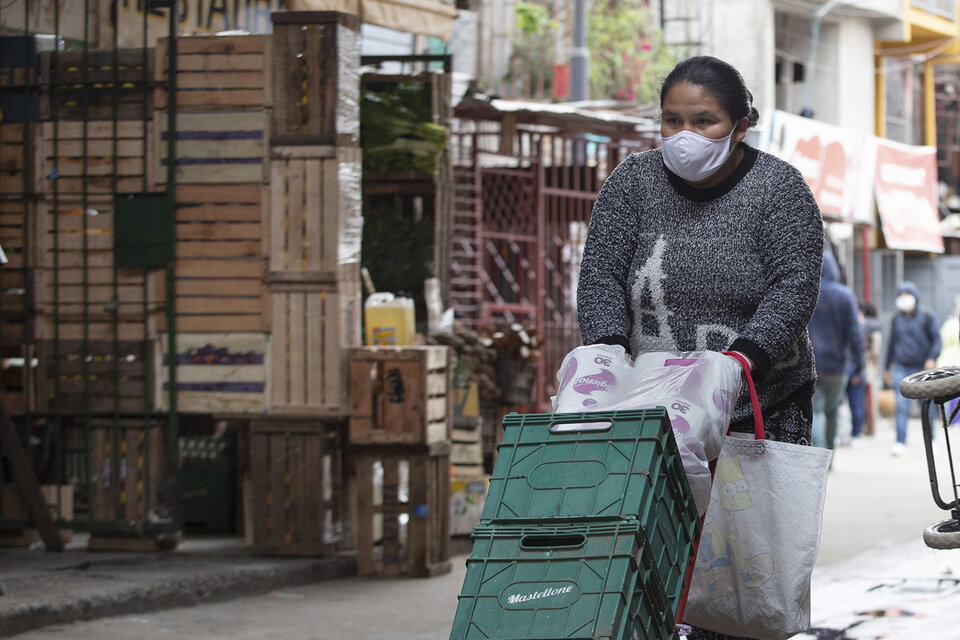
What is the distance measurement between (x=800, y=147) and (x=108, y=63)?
46.5 feet

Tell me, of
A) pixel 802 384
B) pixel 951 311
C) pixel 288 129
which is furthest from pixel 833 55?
pixel 802 384

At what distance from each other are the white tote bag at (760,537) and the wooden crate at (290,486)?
14.1 ft

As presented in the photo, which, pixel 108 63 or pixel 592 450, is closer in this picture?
pixel 592 450

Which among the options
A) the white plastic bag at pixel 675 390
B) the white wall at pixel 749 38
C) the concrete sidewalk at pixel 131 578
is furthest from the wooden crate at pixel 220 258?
the white wall at pixel 749 38

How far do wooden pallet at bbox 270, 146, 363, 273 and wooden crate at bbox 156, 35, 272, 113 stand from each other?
354 millimetres

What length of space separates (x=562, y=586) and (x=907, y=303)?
49.0 ft

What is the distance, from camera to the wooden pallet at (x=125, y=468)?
7859mm

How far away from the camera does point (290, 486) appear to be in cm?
775

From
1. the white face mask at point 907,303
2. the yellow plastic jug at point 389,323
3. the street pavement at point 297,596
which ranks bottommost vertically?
the street pavement at point 297,596

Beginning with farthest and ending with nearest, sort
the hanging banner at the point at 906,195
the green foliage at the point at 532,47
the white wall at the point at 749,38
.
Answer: the white wall at the point at 749,38 < the hanging banner at the point at 906,195 < the green foliage at the point at 532,47

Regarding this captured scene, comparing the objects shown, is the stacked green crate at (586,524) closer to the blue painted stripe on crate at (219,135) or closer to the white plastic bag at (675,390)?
the white plastic bag at (675,390)

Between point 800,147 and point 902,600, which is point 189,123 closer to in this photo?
point 902,600

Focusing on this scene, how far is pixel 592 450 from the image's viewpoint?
3.12 meters

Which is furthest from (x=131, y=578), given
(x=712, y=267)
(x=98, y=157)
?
(x=712, y=267)
